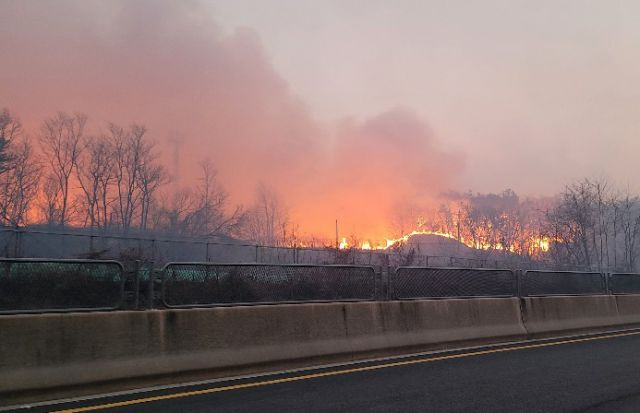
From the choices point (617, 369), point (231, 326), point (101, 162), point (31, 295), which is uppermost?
point (101, 162)

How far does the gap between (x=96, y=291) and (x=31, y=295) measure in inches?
Answer: 32.9

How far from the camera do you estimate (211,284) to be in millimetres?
8344

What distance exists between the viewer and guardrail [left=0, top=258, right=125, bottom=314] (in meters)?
6.66

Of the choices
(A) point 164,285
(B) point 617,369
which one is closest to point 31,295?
(A) point 164,285

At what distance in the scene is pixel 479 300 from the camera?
1180 cm

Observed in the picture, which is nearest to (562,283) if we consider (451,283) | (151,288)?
(451,283)

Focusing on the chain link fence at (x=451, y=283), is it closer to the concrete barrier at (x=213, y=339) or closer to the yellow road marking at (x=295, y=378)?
the concrete barrier at (x=213, y=339)

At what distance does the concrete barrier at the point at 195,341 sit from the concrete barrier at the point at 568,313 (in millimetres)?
2665

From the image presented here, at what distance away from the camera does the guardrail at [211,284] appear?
6.84m

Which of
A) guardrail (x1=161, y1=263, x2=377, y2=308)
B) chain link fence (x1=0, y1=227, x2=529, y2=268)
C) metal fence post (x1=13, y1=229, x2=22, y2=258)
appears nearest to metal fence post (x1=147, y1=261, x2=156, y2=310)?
guardrail (x1=161, y1=263, x2=377, y2=308)

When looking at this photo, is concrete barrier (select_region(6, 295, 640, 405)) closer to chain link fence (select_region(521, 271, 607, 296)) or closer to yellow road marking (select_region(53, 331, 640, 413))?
yellow road marking (select_region(53, 331, 640, 413))

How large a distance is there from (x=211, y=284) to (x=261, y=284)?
35.9 inches

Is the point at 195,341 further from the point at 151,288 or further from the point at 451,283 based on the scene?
the point at 451,283

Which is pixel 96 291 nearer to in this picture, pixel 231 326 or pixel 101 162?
Result: pixel 231 326
